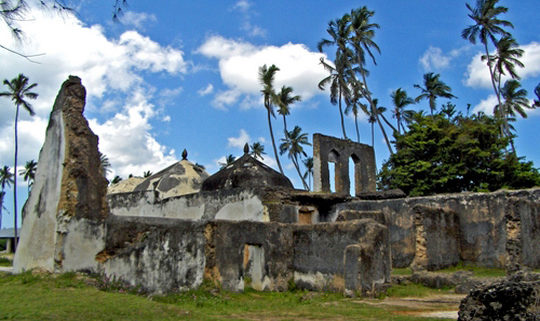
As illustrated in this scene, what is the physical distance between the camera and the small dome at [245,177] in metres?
18.7

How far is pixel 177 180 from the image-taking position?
22641mm

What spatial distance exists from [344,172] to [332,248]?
13337 mm

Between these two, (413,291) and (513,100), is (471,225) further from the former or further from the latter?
(513,100)

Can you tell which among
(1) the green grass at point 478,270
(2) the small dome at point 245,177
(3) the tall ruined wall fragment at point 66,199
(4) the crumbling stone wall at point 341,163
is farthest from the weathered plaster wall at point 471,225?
(3) the tall ruined wall fragment at point 66,199

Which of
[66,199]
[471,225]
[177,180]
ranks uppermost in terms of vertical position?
[177,180]

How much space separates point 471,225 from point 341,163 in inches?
358

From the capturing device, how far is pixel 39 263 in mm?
10117

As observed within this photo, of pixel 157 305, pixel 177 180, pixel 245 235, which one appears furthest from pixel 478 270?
pixel 177 180

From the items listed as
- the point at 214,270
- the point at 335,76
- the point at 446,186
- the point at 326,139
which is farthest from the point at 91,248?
the point at 335,76

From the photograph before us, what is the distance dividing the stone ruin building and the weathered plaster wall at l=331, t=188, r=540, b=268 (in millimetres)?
32

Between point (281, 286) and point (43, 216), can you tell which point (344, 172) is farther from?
point (43, 216)

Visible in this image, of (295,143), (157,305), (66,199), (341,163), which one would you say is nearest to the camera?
(157,305)

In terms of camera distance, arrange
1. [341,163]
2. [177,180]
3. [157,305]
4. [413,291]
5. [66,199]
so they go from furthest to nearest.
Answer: [341,163]
[177,180]
[413,291]
[66,199]
[157,305]

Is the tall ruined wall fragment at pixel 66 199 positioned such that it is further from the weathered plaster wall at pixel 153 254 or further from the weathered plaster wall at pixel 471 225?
the weathered plaster wall at pixel 471 225
